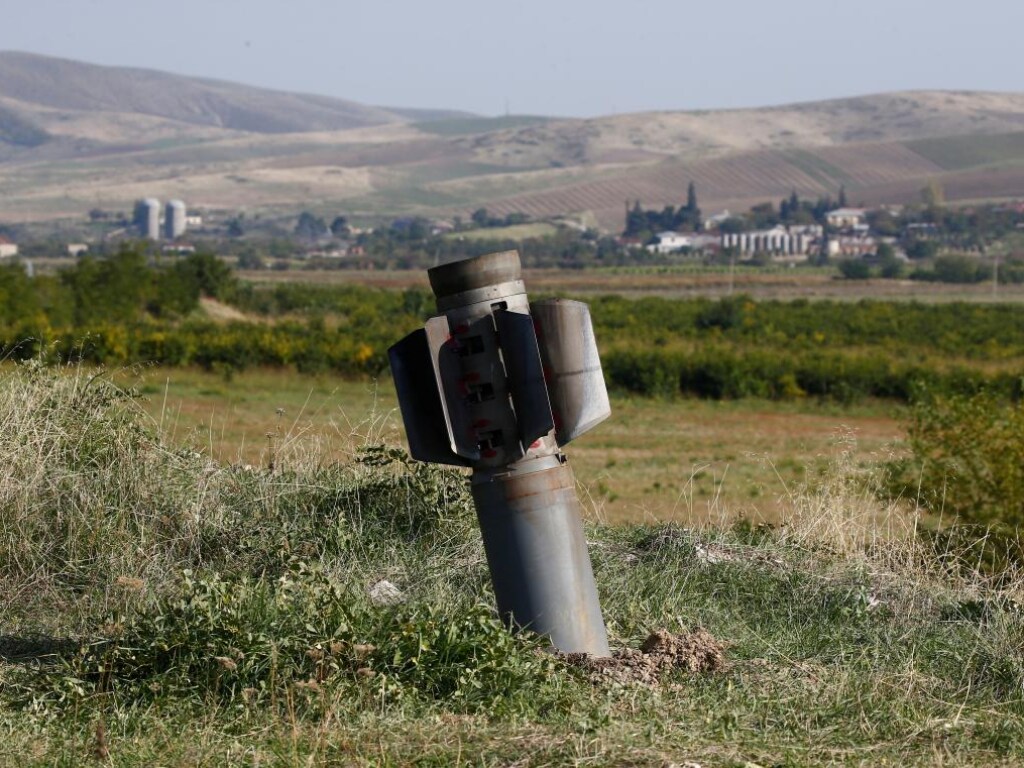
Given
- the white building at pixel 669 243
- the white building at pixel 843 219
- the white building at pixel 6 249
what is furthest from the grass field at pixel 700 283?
the white building at pixel 843 219

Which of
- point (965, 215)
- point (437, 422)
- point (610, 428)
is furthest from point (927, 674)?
point (965, 215)

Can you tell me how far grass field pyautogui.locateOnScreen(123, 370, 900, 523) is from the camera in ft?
66.9

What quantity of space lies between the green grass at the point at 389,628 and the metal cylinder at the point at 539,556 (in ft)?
0.72

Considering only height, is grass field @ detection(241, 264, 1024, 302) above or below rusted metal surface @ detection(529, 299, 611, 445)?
below

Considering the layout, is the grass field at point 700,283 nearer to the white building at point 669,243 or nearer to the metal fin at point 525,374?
the white building at point 669,243

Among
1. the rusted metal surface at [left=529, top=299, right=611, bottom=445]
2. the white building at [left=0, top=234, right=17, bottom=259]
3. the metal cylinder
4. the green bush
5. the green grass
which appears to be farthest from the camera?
the white building at [left=0, top=234, right=17, bottom=259]

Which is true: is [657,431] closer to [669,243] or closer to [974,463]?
[974,463]

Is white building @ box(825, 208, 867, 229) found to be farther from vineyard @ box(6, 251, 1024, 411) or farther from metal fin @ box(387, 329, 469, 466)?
metal fin @ box(387, 329, 469, 466)

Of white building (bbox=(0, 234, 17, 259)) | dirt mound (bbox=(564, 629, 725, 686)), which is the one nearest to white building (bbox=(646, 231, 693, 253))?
white building (bbox=(0, 234, 17, 259))

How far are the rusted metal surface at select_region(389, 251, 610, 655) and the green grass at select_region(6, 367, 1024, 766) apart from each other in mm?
259

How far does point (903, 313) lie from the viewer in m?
71.9

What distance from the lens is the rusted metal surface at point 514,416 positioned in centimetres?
579

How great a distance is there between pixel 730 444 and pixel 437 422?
24.9 meters

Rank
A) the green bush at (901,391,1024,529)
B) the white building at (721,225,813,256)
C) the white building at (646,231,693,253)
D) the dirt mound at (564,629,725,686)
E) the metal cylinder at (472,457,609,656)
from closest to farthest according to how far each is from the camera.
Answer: the dirt mound at (564,629,725,686) → the metal cylinder at (472,457,609,656) → the green bush at (901,391,1024,529) → the white building at (646,231,693,253) → the white building at (721,225,813,256)
